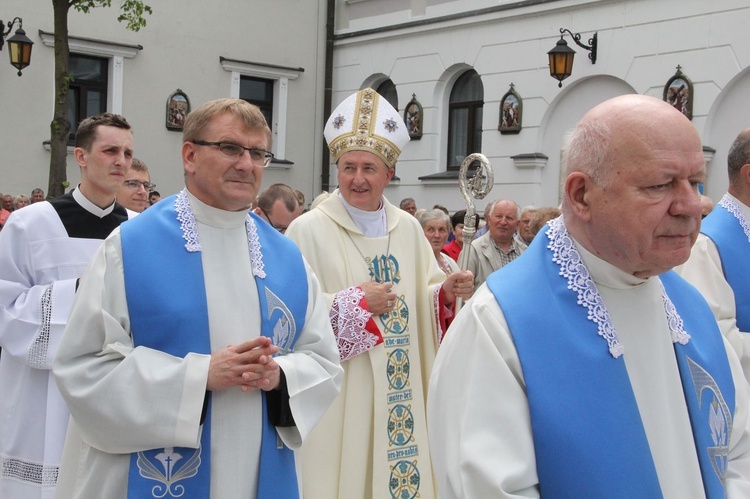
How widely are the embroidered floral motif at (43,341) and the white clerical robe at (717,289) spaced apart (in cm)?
296

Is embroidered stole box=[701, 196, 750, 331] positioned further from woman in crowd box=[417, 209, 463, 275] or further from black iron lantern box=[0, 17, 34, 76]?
black iron lantern box=[0, 17, 34, 76]

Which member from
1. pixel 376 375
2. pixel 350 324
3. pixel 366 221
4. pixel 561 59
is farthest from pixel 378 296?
pixel 561 59

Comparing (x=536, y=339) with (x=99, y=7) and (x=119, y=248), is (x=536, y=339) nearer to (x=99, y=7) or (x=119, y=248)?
(x=119, y=248)

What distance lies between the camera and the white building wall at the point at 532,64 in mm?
13438

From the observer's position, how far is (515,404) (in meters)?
2.35

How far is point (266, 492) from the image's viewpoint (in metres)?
3.43

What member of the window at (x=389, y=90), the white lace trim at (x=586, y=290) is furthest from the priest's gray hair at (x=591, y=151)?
the window at (x=389, y=90)

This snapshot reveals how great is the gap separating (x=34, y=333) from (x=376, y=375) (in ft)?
5.56

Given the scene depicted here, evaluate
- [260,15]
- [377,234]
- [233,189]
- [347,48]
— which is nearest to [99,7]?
[260,15]

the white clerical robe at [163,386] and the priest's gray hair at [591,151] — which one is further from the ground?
the priest's gray hair at [591,151]

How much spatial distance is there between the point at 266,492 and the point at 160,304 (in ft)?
2.59

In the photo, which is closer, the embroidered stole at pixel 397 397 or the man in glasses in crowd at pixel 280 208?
the embroidered stole at pixel 397 397

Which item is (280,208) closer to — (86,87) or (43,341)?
(43,341)

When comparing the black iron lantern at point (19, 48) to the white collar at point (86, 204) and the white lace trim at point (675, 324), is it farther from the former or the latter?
the white lace trim at point (675, 324)
